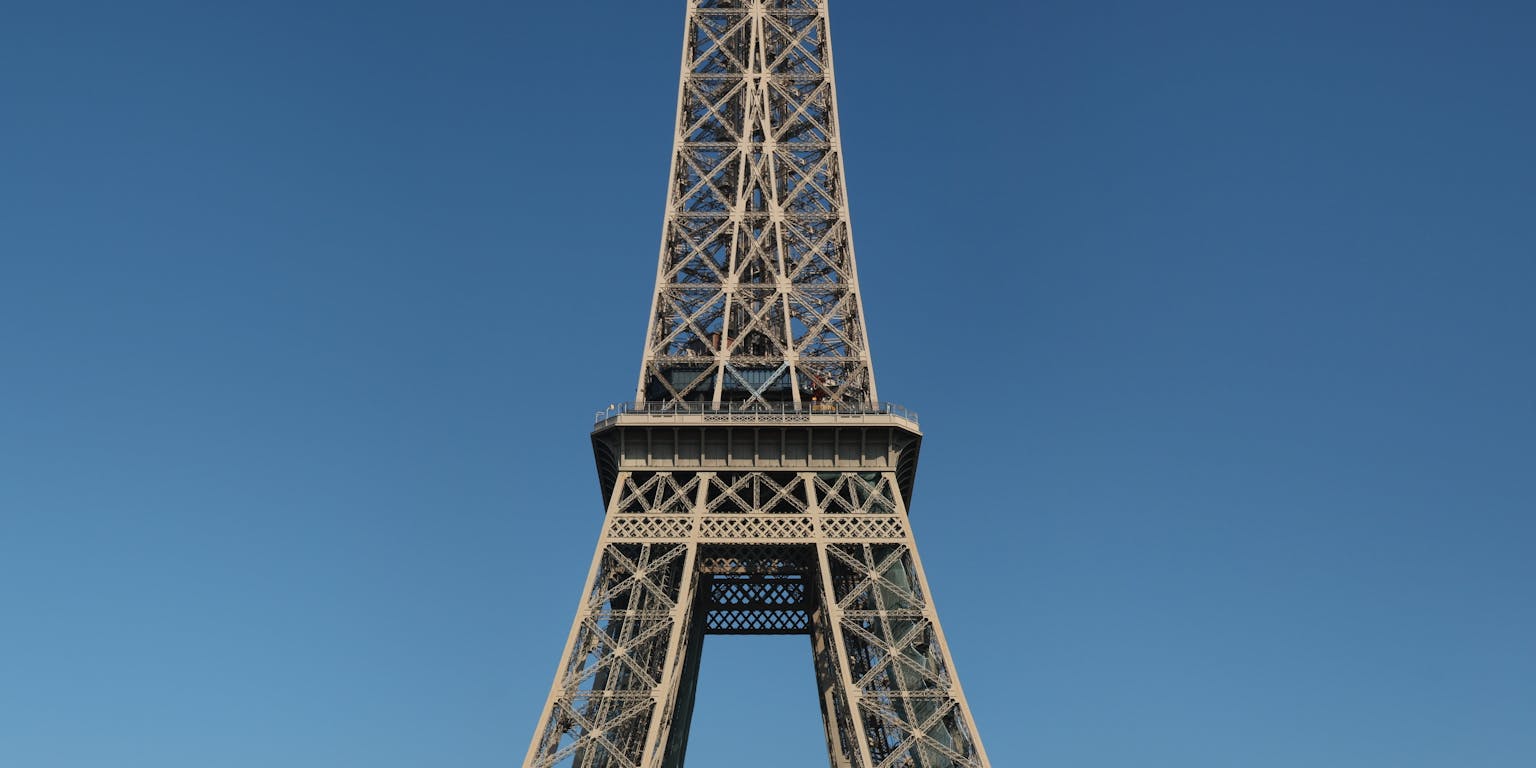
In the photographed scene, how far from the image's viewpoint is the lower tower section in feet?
182

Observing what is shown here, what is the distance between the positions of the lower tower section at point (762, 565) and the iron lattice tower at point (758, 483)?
8 centimetres

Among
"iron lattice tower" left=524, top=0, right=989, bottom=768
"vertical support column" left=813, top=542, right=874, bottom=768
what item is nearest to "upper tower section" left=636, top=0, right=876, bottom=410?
"iron lattice tower" left=524, top=0, right=989, bottom=768

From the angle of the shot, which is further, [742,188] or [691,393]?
[742,188]

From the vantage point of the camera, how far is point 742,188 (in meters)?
66.3

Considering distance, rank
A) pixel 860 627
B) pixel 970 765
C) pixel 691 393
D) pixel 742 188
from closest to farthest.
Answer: pixel 970 765, pixel 860 627, pixel 691 393, pixel 742 188

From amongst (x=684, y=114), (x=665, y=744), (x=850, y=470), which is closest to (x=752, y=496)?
(x=850, y=470)

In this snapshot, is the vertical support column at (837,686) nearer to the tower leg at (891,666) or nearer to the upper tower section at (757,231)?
the tower leg at (891,666)

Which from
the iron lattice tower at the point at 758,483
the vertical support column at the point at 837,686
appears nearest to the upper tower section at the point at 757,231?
the iron lattice tower at the point at 758,483

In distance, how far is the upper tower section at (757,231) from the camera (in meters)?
62.0

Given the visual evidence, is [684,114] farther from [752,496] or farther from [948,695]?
[948,695]

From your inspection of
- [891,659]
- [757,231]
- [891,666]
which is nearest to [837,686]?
[891,666]

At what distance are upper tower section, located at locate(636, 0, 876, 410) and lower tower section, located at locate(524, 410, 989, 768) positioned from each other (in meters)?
1.73

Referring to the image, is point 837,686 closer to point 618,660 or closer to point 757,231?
point 618,660

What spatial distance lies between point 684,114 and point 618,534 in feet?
62.9
